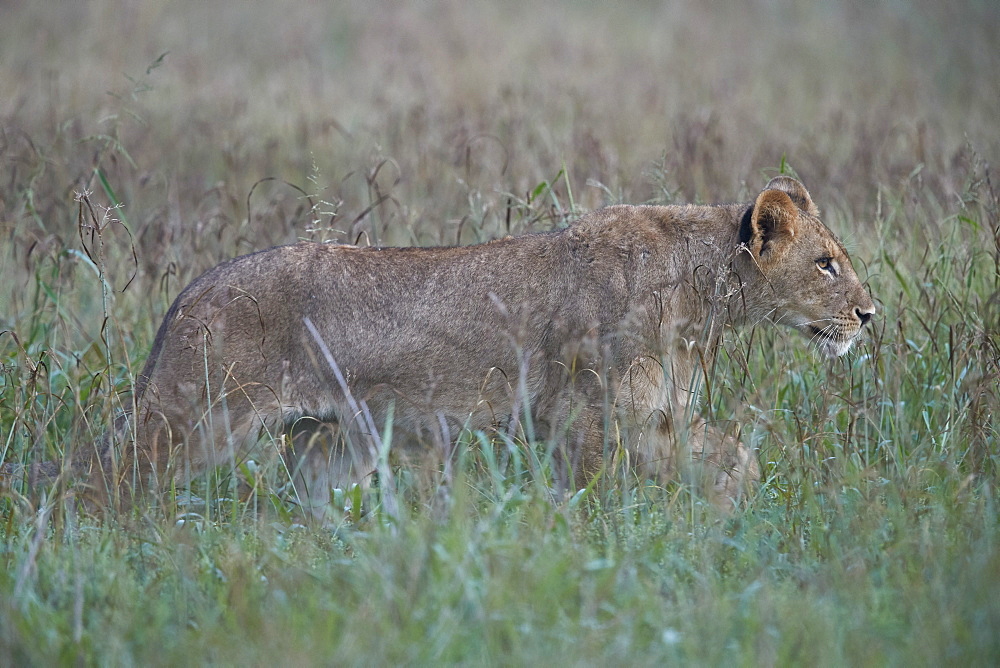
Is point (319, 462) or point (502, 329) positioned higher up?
point (502, 329)

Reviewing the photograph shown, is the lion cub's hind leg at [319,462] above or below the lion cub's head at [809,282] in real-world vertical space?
below

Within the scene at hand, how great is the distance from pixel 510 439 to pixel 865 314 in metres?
1.63

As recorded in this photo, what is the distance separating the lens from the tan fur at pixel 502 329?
4.33 m

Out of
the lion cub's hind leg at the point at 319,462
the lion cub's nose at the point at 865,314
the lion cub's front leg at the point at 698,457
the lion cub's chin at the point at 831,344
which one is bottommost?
the lion cub's hind leg at the point at 319,462

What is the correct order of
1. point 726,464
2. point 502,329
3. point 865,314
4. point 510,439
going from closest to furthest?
point 510,439, point 726,464, point 502,329, point 865,314

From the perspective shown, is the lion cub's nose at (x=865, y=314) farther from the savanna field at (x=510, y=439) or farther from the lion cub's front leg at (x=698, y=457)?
the lion cub's front leg at (x=698, y=457)

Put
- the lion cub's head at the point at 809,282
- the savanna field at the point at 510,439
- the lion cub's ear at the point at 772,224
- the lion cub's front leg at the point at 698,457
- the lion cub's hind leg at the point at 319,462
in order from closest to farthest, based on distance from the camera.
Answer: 1. the savanna field at the point at 510,439
2. the lion cub's front leg at the point at 698,457
3. the lion cub's ear at the point at 772,224
4. the lion cub's head at the point at 809,282
5. the lion cub's hind leg at the point at 319,462

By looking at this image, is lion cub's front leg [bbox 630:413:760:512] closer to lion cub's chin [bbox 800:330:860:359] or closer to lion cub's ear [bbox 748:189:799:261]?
lion cub's chin [bbox 800:330:860:359]

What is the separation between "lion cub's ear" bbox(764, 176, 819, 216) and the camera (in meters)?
4.80

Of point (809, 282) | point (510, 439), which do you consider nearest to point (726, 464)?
point (809, 282)

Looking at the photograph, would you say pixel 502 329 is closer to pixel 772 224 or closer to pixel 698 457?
pixel 698 457

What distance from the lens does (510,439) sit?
4027 mm

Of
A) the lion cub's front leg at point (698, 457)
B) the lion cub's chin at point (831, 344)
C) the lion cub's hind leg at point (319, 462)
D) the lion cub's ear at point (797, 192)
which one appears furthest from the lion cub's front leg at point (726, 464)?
the lion cub's hind leg at point (319, 462)

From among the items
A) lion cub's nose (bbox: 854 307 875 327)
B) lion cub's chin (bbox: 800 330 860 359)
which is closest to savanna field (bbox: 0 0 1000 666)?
lion cub's chin (bbox: 800 330 860 359)
